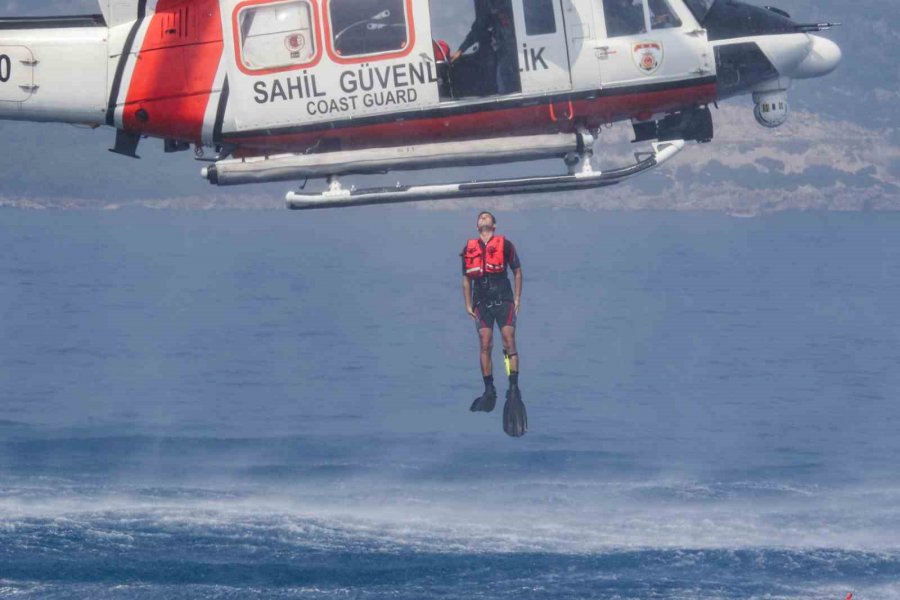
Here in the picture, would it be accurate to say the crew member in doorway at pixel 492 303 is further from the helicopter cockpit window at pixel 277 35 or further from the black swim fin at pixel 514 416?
the helicopter cockpit window at pixel 277 35

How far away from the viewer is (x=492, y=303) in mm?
A: 17844

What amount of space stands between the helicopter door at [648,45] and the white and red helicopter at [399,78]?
0.02 meters

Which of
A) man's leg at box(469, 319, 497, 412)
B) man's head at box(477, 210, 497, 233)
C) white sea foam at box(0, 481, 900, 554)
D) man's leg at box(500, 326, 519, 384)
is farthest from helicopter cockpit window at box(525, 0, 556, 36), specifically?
white sea foam at box(0, 481, 900, 554)

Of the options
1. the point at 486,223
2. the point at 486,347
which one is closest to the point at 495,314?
the point at 486,347

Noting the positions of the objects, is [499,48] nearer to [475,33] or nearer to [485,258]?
[475,33]

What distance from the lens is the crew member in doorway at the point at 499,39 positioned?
17422 mm

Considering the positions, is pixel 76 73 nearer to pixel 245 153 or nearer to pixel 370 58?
pixel 245 153

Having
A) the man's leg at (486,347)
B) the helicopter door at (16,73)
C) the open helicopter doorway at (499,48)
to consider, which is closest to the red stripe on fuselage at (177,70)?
the helicopter door at (16,73)

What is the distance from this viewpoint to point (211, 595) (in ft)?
171

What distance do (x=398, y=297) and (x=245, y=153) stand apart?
157 metres

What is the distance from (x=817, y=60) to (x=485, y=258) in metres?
5.73

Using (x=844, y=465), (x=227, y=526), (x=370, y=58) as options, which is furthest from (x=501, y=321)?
(x=844, y=465)

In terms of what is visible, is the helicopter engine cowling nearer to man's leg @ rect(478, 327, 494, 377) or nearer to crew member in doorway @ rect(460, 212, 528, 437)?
crew member in doorway @ rect(460, 212, 528, 437)

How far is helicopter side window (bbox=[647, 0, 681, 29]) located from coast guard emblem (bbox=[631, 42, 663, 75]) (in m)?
0.30
